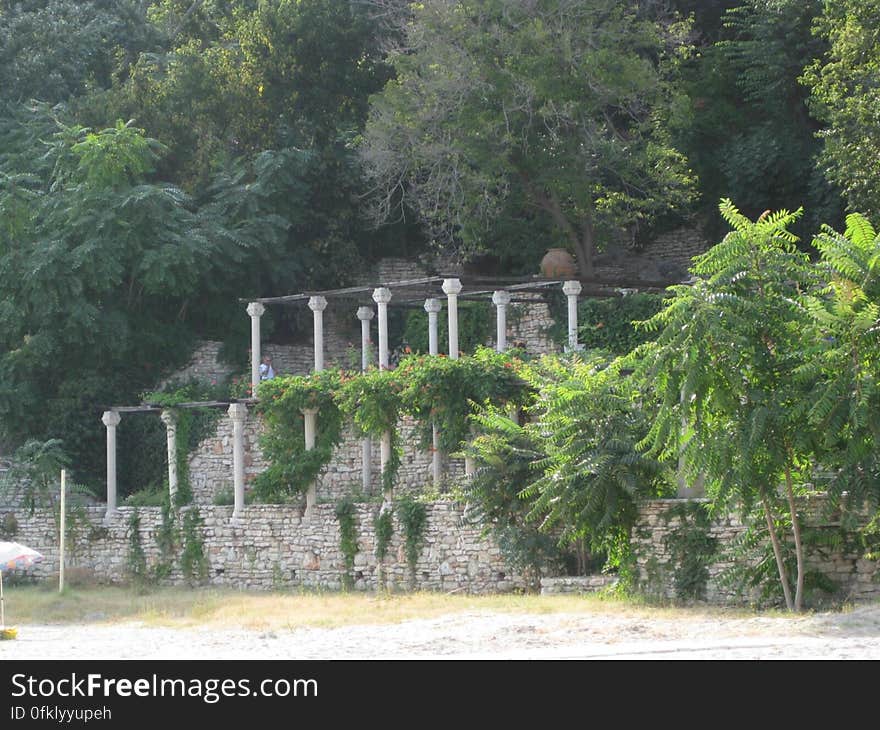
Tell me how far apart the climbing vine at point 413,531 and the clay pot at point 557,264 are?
357 inches

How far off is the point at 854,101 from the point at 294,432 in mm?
12190

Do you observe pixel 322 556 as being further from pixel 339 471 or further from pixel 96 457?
pixel 96 457

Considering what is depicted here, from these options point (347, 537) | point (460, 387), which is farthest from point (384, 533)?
point (460, 387)

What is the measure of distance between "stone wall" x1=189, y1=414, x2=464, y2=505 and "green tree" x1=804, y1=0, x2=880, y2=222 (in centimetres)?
926

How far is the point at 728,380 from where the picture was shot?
18.2 m

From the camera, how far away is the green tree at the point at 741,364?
1809cm

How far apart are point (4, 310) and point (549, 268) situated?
38.5 feet

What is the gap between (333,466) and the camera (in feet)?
103

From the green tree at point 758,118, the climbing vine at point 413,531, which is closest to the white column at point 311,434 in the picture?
the climbing vine at point 413,531

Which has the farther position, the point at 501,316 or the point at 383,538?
the point at 501,316

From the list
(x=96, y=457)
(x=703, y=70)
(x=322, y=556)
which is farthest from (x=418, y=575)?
(x=703, y=70)

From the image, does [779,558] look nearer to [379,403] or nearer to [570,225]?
[379,403]

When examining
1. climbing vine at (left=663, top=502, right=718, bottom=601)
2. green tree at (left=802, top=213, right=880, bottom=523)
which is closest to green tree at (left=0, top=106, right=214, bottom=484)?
climbing vine at (left=663, top=502, right=718, bottom=601)

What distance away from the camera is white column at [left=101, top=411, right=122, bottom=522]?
31109 mm
